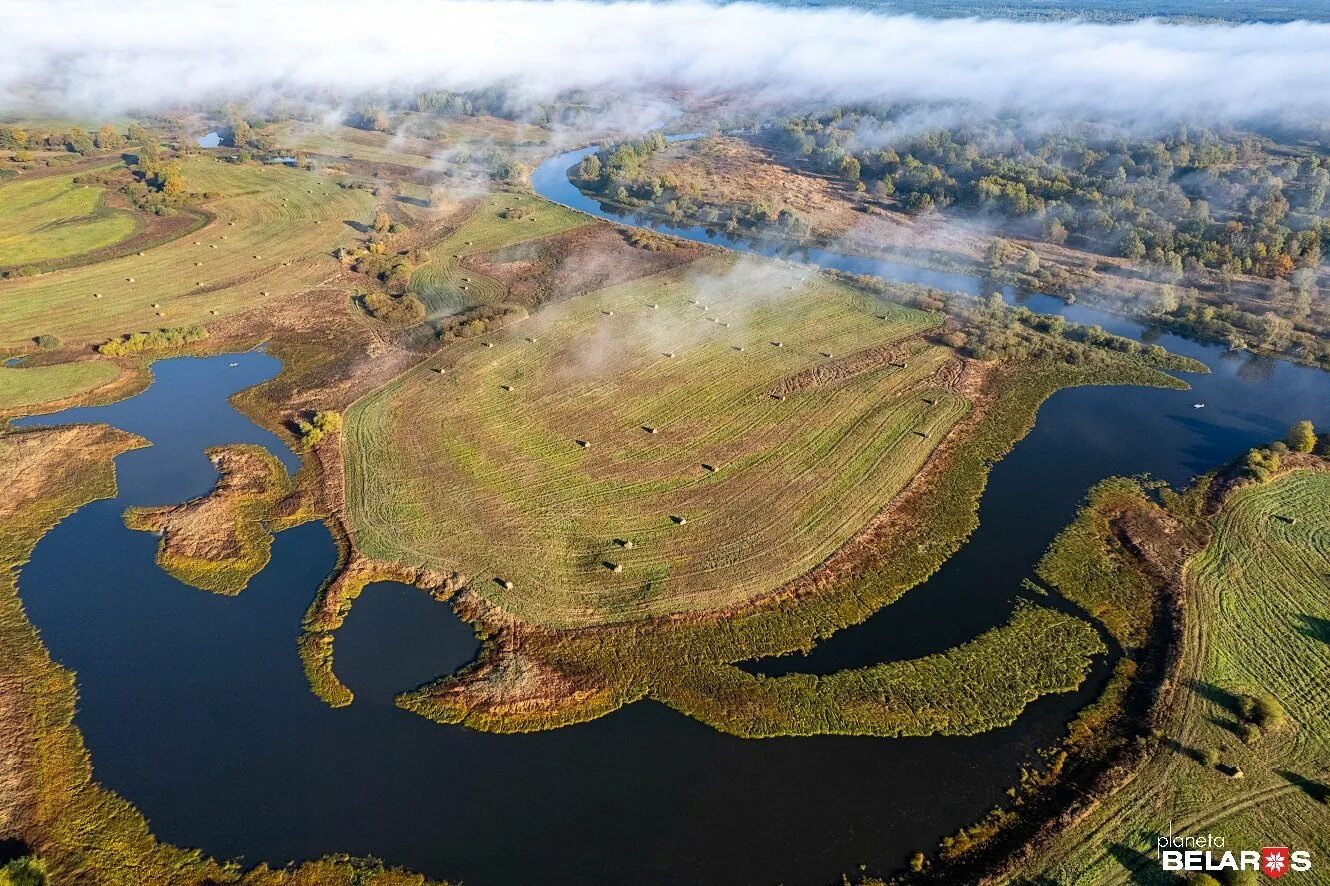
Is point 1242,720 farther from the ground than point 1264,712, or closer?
closer

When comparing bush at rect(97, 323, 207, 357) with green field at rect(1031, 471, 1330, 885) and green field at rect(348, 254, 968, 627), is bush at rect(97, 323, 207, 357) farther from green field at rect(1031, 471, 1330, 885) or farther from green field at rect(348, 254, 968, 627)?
green field at rect(1031, 471, 1330, 885)

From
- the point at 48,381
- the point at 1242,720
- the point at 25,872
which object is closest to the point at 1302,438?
the point at 1242,720

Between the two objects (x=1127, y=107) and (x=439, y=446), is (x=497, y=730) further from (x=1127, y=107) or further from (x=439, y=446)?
(x=1127, y=107)

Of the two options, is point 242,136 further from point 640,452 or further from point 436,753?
point 436,753

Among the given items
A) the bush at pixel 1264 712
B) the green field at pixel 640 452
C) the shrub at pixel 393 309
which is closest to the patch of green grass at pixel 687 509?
the green field at pixel 640 452

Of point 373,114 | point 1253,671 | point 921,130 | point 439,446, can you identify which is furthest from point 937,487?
point 373,114

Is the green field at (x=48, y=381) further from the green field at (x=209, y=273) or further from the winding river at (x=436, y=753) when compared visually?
the winding river at (x=436, y=753)

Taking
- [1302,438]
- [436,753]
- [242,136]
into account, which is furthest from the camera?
[242,136]
